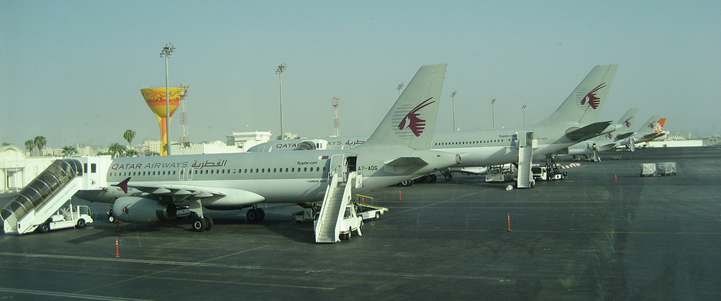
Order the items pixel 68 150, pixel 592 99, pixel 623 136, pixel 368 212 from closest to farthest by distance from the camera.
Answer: pixel 368 212 → pixel 592 99 → pixel 68 150 → pixel 623 136

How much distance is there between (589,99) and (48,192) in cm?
3758

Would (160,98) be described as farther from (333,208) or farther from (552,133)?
(333,208)

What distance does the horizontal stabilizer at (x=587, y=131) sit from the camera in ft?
136

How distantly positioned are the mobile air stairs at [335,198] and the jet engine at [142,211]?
7.08 metres

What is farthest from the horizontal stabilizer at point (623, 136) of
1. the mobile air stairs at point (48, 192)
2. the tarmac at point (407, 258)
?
the mobile air stairs at point (48, 192)

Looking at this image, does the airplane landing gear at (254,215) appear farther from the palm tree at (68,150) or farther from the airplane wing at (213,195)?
the palm tree at (68,150)

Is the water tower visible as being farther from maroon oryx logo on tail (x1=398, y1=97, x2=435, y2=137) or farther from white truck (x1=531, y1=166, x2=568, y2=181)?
maroon oryx logo on tail (x1=398, y1=97, x2=435, y2=137)

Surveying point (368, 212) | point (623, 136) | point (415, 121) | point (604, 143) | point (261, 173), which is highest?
point (623, 136)

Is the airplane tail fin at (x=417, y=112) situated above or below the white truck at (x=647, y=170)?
above

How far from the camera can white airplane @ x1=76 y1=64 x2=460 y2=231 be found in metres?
24.9

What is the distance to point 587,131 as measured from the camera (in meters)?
42.9

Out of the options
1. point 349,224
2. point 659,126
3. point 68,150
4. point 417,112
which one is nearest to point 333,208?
point 349,224

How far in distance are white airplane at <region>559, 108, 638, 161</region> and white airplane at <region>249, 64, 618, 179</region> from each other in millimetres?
38058

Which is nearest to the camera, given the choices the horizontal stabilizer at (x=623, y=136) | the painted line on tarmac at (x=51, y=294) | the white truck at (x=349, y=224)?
the painted line on tarmac at (x=51, y=294)
